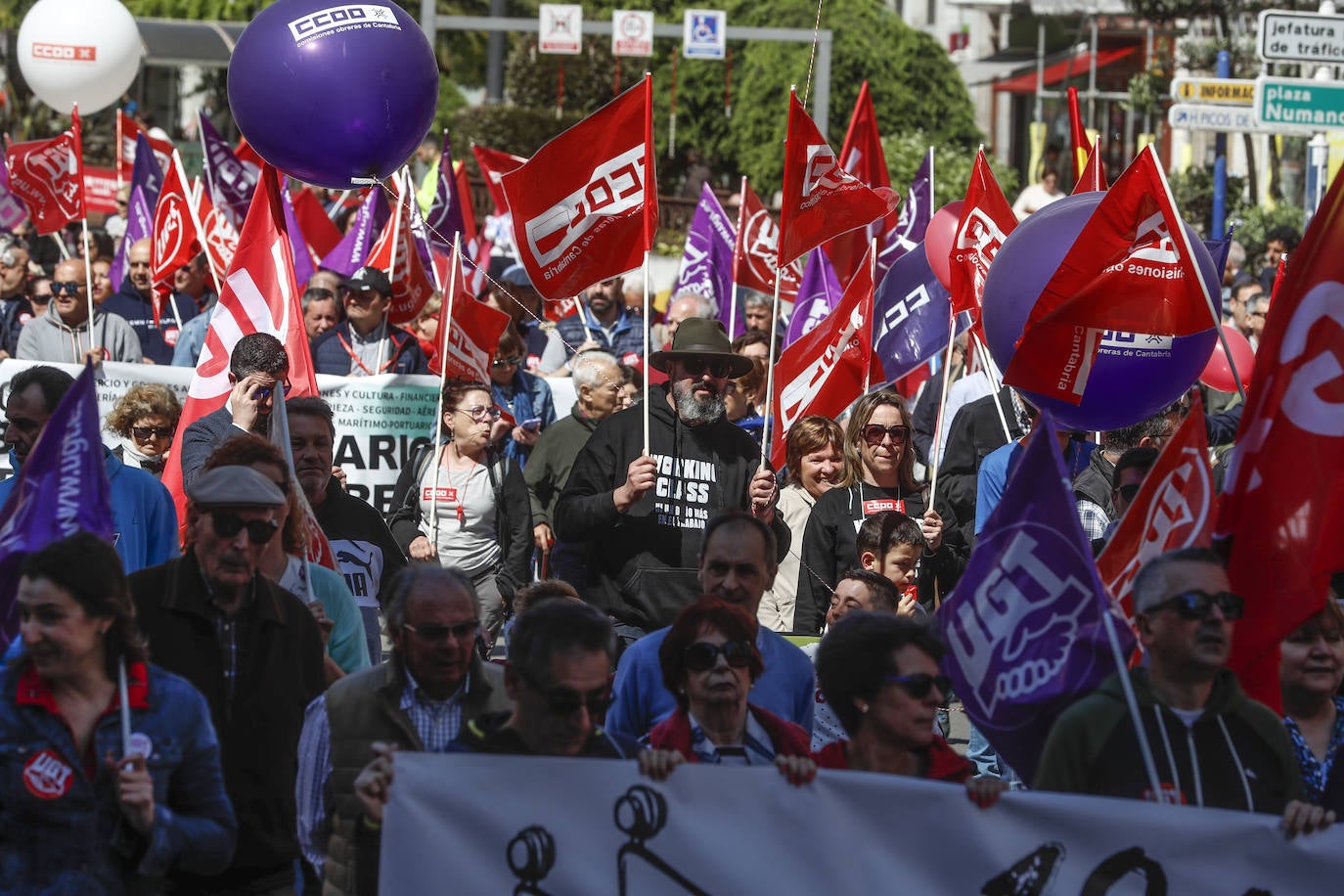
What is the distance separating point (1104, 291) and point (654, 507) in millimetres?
1627

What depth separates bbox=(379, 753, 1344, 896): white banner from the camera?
4145 mm

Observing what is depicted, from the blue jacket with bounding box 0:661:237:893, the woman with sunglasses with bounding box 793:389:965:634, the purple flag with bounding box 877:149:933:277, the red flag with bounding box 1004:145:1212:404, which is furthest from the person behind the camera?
the purple flag with bounding box 877:149:933:277

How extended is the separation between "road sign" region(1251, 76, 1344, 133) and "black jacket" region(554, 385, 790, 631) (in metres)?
5.88

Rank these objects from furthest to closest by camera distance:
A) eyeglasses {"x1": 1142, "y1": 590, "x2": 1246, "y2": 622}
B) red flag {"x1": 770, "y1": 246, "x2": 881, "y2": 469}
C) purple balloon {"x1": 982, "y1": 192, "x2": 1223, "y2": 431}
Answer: red flag {"x1": 770, "y1": 246, "x2": 881, "y2": 469} < purple balloon {"x1": 982, "y1": 192, "x2": 1223, "y2": 431} < eyeglasses {"x1": 1142, "y1": 590, "x2": 1246, "y2": 622}

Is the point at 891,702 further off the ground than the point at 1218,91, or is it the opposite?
the point at 1218,91

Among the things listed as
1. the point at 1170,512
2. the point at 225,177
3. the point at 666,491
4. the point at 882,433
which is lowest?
the point at 666,491

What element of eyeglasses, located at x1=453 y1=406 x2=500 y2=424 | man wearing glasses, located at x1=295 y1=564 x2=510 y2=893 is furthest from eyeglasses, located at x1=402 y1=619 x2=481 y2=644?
eyeglasses, located at x1=453 y1=406 x2=500 y2=424

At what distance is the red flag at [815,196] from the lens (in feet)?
26.8

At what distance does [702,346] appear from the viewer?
6926mm

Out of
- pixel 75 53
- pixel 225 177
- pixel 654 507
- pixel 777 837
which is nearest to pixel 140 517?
pixel 654 507

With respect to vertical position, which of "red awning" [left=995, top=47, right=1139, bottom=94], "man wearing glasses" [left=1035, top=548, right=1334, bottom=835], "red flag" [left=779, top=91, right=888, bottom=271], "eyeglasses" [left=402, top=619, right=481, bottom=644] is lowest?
"man wearing glasses" [left=1035, top=548, right=1334, bottom=835]

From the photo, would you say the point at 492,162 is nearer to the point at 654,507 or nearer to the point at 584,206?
the point at 584,206

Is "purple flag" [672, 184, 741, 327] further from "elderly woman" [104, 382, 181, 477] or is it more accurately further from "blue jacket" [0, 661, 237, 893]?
"blue jacket" [0, 661, 237, 893]

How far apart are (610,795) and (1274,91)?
8.63 m
